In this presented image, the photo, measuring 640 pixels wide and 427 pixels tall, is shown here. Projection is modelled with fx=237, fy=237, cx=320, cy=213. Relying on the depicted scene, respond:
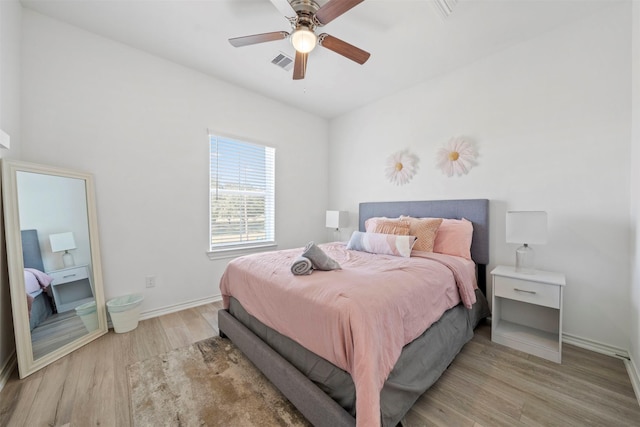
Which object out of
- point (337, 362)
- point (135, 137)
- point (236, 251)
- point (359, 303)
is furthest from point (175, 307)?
point (359, 303)

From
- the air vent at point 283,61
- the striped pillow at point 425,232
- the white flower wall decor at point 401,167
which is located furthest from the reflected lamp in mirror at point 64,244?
the white flower wall decor at point 401,167

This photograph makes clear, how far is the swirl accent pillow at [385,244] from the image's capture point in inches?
90.5

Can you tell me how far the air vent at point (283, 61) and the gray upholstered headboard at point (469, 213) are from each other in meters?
2.12

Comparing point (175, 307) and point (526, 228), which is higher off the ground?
point (526, 228)

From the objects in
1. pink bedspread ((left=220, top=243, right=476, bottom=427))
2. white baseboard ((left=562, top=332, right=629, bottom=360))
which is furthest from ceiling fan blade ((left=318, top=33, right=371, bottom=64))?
white baseboard ((left=562, top=332, right=629, bottom=360))

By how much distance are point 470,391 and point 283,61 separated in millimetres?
3329

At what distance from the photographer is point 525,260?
89.1 inches

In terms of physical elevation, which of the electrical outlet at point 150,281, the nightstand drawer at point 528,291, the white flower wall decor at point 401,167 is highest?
the white flower wall decor at point 401,167

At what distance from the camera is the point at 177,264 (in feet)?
9.04

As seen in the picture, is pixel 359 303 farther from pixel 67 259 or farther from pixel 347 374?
pixel 67 259

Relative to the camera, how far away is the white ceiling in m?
1.92

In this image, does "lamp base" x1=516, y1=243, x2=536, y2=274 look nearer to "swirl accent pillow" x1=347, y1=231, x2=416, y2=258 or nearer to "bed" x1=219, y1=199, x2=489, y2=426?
"bed" x1=219, y1=199, x2=489, y2=426

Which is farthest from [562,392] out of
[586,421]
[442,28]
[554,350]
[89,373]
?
[89,373]

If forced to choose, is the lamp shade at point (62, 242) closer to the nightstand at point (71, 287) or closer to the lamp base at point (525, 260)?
the nightstand at point (71, 287)
